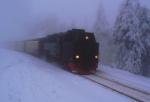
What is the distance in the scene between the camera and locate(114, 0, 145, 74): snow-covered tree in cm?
3497

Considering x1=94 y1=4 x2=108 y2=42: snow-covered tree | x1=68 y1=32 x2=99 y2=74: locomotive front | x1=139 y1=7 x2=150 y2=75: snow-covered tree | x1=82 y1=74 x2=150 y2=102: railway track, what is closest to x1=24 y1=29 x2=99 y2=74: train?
x1=68 y1=32 x2=99 y2=74: locomotive front

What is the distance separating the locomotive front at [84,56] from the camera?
22000 millimetres

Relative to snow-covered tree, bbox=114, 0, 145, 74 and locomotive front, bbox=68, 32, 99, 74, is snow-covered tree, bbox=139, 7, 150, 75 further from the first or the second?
locomotive front, bbox=68, 32, 99, 74

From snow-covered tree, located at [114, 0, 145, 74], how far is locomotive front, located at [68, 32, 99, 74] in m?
13.2

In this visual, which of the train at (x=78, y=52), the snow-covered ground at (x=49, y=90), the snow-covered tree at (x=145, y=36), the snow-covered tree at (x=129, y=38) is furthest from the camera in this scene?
the snow-covered tree at (x=145, y=36)

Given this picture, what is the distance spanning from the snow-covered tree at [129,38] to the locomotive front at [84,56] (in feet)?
43.3

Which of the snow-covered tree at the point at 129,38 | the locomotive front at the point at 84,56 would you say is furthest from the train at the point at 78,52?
the snow-covered tree at the point at 129,38

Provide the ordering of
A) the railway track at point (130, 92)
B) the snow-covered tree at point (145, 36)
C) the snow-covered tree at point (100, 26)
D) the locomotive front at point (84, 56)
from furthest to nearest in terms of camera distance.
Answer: the snow-covered tree at point (100, 26) < the snow-covered tree at point (145, 36) < the locomotive front at point (84, 56) < the railway track at point (130, 92)

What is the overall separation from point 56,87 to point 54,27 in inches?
3847

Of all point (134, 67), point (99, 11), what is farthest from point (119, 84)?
point (99, 11)

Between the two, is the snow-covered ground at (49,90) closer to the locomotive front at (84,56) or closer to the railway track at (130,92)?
the railway track at (130,92)

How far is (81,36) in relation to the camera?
2314 centimetres

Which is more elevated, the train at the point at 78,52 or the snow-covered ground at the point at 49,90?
the train at the point at 78,52

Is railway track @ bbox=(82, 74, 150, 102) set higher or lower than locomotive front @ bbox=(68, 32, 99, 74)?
lower
